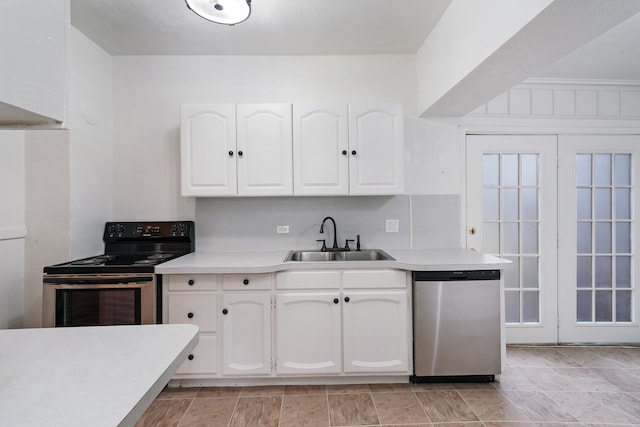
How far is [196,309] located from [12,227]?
4.52ft

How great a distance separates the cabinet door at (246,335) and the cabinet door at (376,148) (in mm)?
1123

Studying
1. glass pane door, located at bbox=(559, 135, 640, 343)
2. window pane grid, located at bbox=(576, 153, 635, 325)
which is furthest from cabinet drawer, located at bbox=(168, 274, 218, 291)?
window pane grid, located at bbox=(576, 153, 635, 325)

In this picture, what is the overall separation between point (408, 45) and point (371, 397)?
2.70 m

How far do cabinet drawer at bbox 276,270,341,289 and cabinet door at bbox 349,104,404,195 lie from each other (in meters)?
0.70

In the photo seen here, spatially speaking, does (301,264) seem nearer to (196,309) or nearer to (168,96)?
(196,309)

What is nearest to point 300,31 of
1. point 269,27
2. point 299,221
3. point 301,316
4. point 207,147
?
point 269,27

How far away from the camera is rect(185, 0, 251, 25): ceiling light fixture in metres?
1.73

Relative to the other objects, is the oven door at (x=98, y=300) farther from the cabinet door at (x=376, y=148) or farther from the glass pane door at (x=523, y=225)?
the glass pane door at (x=523, y=225)

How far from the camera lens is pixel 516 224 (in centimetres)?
298

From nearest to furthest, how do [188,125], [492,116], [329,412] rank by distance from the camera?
[329,412]
[188,125]
[492,116]

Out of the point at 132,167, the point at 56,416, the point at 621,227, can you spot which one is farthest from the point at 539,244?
the point at 132,167

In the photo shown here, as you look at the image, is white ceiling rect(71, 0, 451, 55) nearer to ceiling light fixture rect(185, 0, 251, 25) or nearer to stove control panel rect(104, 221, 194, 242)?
ceiling light fixture rect(185, 0, 251, 25)

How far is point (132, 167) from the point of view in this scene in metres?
2.80

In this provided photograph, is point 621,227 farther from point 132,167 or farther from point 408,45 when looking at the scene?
point 132,167
